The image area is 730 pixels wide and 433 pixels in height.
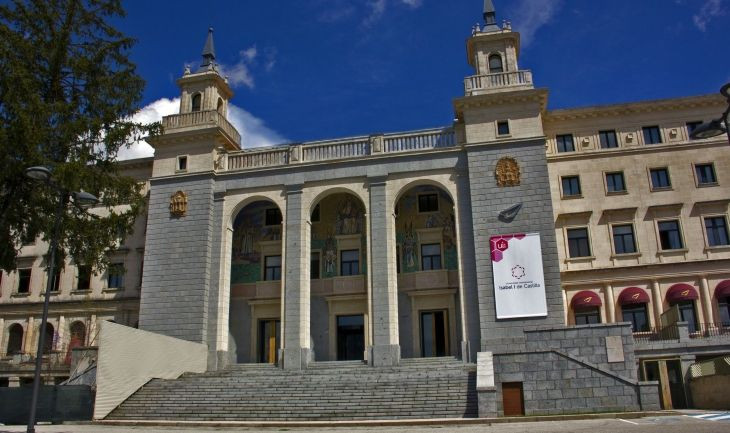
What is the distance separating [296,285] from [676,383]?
17367 millimetres

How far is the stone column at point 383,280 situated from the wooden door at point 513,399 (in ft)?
26.1

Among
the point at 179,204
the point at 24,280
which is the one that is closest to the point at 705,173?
the point at 179,204

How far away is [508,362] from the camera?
2128cm

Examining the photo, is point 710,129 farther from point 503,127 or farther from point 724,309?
point 724,309

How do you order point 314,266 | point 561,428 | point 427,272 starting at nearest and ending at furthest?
point 561,428 → point 427,272 → point 314,266

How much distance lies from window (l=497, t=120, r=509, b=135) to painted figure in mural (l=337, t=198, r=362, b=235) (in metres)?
8.41

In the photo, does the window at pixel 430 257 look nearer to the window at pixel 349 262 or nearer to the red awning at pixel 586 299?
the window at pixel 349 262

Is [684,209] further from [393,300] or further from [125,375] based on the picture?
[125,375]

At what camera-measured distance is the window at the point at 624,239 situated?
31.3 metres

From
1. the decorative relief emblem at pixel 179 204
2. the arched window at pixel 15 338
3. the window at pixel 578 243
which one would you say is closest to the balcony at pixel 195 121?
the decorative relief emblem at pixel 179 204

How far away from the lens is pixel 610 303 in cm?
3039

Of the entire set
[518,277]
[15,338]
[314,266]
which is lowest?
[15,338]

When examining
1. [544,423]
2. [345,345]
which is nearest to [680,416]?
[544,423]

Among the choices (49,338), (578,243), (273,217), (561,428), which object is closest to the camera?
(561,428)
